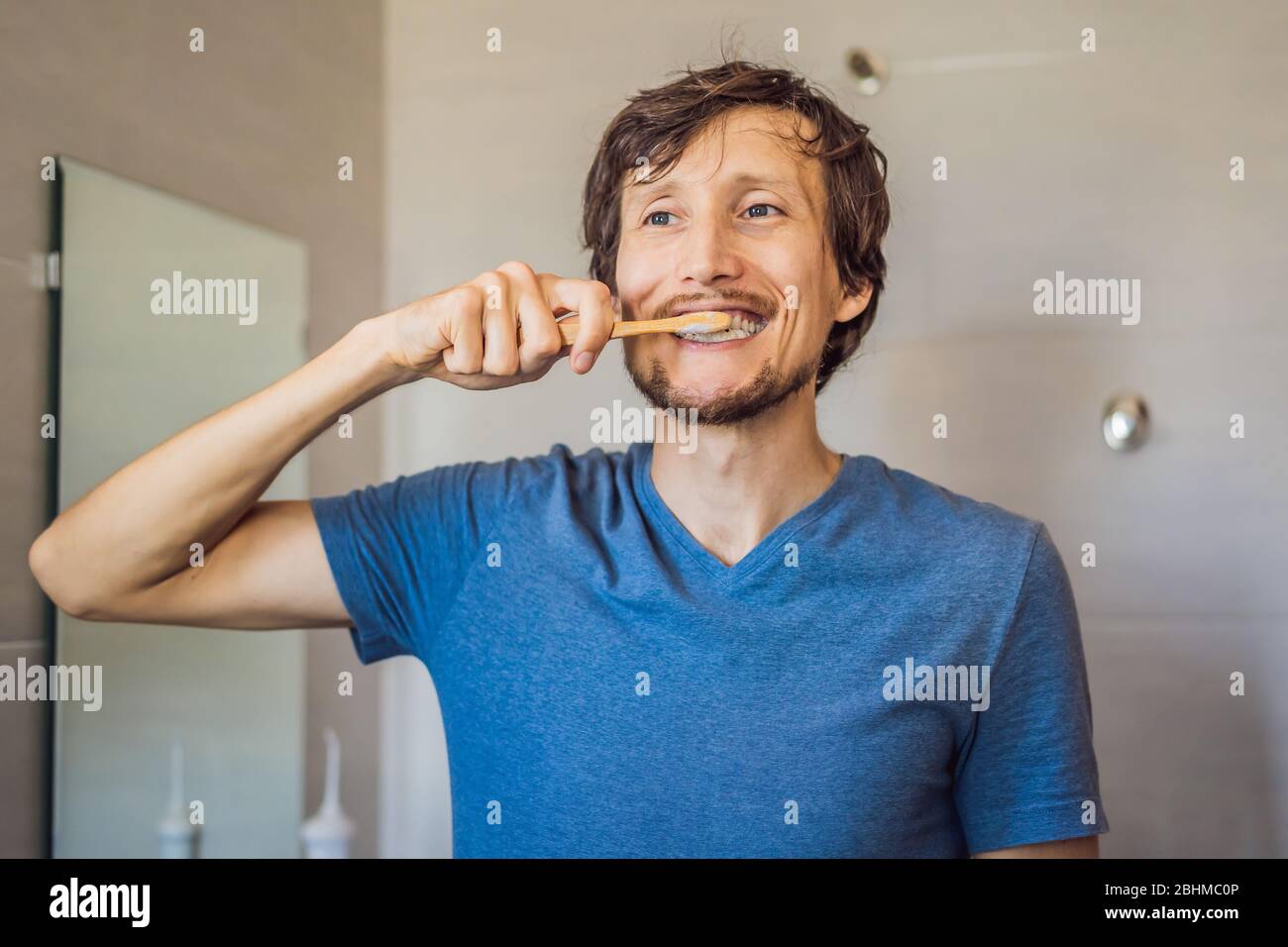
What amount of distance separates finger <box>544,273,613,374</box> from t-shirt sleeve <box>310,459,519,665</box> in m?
0.17

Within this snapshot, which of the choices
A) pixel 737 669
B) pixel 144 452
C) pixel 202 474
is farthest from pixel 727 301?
pixel 144 452

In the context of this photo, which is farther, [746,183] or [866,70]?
[866,70]

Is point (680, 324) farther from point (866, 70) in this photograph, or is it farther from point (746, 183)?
point (866, 70)

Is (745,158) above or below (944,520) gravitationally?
above

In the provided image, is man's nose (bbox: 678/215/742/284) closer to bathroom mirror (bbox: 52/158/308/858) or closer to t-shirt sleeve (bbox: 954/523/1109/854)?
t-shirt sleeve (bbox: 954/523/1109/854)

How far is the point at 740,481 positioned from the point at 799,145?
9.9 inches

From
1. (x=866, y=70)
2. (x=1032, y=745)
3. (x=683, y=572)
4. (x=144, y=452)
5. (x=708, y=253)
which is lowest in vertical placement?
(x=1032, y=745)

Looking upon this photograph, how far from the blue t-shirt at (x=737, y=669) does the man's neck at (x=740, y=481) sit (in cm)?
2

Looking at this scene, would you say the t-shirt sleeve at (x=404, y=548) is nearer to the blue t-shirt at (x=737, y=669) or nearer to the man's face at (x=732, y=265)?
the blue t-shirt at (x=737, y=669)

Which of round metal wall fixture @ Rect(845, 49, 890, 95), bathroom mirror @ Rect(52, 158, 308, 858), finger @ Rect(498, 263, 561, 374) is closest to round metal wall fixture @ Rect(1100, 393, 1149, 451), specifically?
round metal wall fixture @ Rect(845, 49, 890, 95)

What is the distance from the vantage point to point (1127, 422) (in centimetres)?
87

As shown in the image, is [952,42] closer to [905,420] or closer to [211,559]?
[905,420]

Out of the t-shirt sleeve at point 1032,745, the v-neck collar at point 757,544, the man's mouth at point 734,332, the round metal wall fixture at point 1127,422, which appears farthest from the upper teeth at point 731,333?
the round metal wall fixture at point 1127,422
